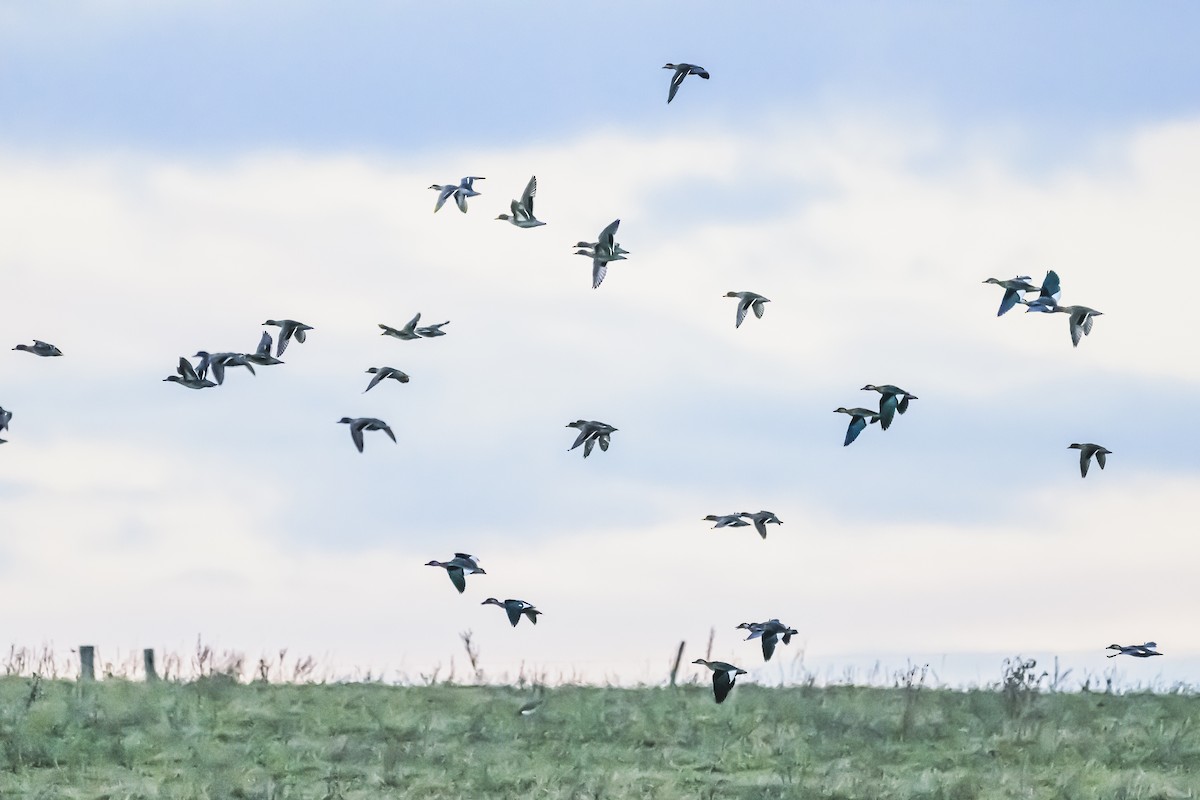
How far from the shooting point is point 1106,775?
1630cm

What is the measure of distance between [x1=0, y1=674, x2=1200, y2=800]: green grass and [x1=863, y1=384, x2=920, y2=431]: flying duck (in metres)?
3.91

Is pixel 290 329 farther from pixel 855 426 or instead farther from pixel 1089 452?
pixel 1089 452

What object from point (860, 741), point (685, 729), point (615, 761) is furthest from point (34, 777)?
point (860, 741)

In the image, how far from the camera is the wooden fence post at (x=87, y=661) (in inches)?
859

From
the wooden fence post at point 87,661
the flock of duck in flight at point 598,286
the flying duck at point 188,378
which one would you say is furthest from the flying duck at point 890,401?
the wooden fence post at point 87,661

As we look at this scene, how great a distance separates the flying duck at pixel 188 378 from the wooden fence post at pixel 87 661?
8222 mm

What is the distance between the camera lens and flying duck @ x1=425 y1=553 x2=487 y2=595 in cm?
1229

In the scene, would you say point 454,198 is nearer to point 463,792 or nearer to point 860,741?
point 463,792

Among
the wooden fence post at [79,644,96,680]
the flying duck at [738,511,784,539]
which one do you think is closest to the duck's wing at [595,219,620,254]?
the flying duck at [738,511,784,539]

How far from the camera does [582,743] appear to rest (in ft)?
59.0

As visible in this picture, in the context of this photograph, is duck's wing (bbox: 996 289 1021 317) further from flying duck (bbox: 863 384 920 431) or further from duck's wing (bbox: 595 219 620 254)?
duck's wing (bbox: 595 219 620 254)

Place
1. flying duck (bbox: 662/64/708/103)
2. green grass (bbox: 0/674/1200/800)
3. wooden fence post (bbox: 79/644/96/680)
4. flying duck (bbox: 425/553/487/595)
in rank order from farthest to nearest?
wooden fence post (bbox: 79/644/96/680) → green grass (bbox: 0/674/1200/800) → flying duck (bbox: 662/64/708/103) → flying duck (bbox: 425/553/487/595)

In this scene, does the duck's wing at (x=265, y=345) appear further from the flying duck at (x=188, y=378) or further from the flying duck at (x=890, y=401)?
the flying duck at (x=890, y=401)

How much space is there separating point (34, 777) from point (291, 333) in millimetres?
5226
